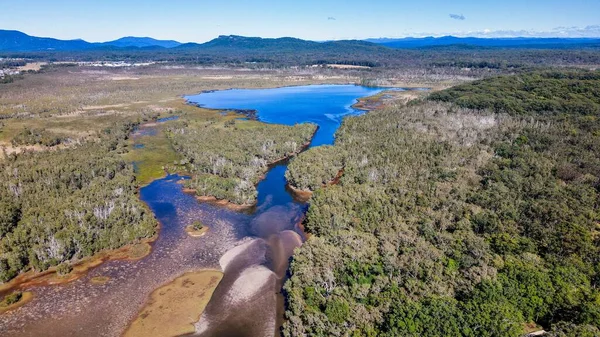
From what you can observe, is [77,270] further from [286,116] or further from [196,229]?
[286,116]

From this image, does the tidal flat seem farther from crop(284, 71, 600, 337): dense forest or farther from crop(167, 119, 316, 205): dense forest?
crop(284, 71, 600, 337): dense forest

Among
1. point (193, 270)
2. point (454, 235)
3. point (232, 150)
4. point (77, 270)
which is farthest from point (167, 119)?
point (454, 235)

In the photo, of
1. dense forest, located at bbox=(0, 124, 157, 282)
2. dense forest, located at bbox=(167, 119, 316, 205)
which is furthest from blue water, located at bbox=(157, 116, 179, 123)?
dense forest, located at bbox=(0, 124, 157, 282)

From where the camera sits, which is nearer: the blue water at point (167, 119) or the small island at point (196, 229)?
the small island at point (196, 229)

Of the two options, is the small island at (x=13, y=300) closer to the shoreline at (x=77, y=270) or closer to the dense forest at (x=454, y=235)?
the shoreline at (x=77, y=270)

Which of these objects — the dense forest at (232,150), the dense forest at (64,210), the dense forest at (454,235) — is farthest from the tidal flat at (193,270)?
the dense forest at (454,235)

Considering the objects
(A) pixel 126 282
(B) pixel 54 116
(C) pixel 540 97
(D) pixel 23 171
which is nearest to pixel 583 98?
(C) pixel 540 97

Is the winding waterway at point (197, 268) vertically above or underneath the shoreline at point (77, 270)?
underneath
